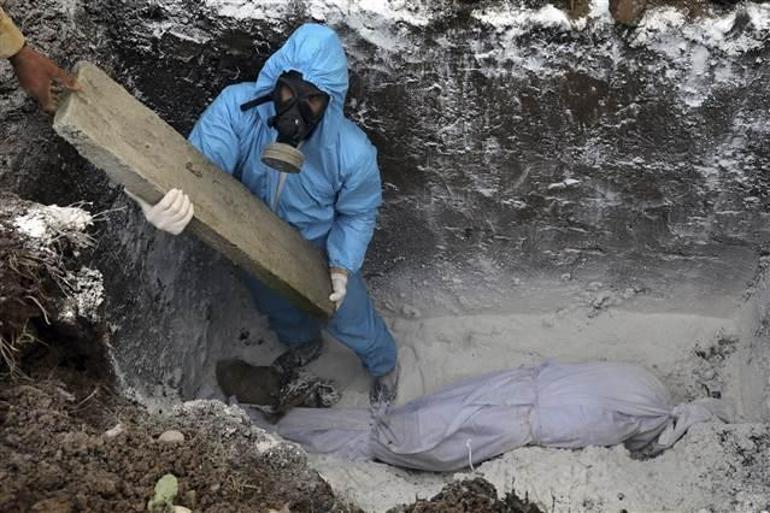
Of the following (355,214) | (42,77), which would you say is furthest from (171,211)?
(355,214)

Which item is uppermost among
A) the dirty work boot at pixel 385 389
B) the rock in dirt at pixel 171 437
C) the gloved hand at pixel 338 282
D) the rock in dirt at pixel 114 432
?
the gloved hand at pixel 338 282

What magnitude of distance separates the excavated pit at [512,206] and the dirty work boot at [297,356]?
7 centimetres

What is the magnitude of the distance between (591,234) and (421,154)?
3.06ft

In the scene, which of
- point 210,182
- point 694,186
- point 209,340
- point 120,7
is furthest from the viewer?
point 209,340

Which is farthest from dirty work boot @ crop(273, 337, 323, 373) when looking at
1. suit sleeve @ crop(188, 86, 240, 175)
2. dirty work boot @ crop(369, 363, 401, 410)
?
suit sleeve @ crop(188, 86, 240, 175)

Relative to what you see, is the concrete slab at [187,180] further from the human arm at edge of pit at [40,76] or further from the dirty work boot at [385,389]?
the dirty work boot at [385,389]

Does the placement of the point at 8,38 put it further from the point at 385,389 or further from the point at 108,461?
the point at 385,389

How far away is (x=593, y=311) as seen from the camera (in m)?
4.23

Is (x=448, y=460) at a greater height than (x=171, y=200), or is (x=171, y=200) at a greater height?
(x=171, y=200)

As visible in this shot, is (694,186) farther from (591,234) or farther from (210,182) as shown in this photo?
(210,182)

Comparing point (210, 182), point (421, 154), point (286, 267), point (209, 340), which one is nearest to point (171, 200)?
point (210, 182)

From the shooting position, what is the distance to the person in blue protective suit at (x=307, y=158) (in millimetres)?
2746

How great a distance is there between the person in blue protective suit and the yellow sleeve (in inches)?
25.1

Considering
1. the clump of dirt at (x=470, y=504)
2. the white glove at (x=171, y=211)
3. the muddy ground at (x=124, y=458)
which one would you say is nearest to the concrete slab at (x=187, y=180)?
the white glove at (x=171, y=211)
